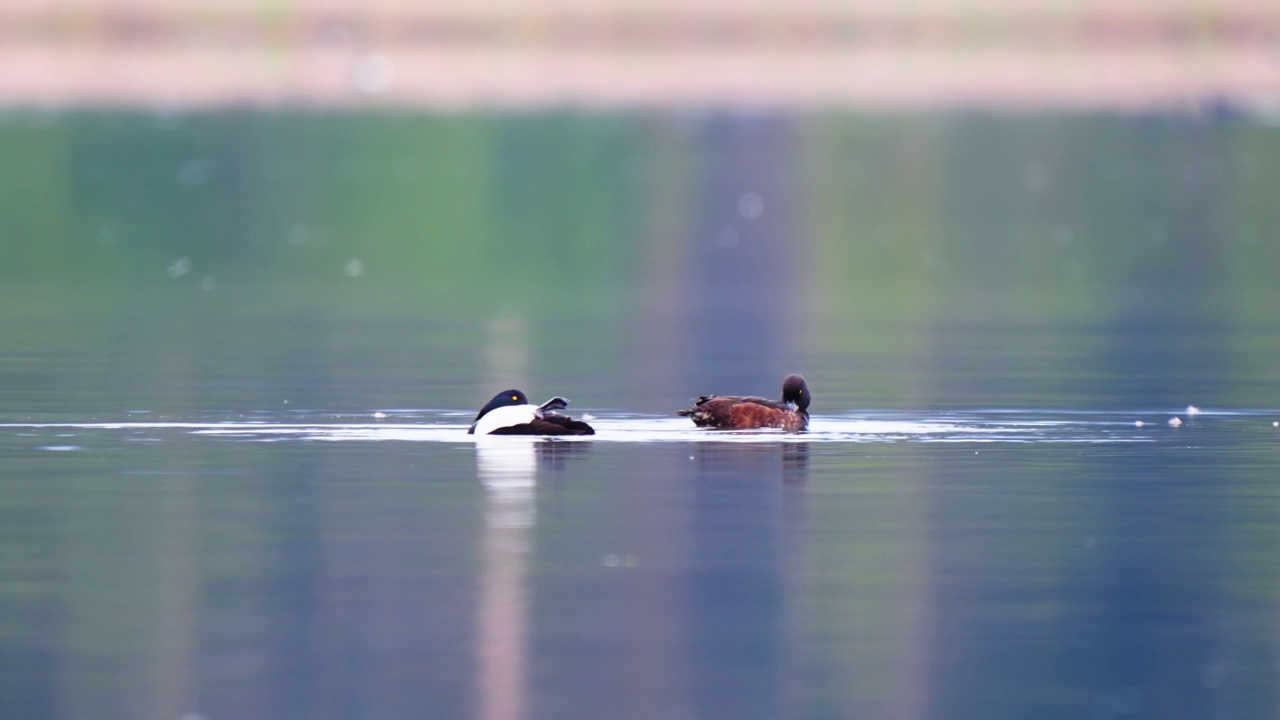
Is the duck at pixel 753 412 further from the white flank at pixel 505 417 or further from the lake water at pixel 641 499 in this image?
the white flank at pixel 505 417

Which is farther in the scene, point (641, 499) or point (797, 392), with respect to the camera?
point (797, 392)

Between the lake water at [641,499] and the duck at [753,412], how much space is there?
0.60 ft

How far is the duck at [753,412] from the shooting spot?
15.9 meters

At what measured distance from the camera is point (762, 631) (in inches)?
392

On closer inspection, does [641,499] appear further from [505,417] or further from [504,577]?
[505,417]

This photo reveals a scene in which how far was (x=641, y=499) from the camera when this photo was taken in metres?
13.1

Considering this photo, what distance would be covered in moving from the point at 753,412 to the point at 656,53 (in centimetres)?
6759

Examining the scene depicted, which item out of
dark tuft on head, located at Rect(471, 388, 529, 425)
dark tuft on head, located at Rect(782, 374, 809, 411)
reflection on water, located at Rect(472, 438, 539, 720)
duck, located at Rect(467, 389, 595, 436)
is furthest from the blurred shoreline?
reflection on water, located at Rect(472, 438, 539, 720)

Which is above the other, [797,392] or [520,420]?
[797,392]

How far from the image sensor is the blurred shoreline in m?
78.9

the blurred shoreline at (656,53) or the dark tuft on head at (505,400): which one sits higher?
the blurred shoreline at (656,53)

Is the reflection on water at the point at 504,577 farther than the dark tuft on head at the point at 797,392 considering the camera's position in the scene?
No

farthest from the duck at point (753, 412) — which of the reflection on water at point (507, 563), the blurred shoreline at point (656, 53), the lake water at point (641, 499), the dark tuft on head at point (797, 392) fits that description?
the blurred shoreline at point (656, 53)

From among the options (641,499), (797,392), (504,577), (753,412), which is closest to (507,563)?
(504,577)
